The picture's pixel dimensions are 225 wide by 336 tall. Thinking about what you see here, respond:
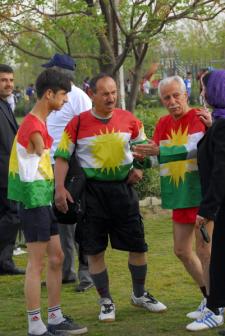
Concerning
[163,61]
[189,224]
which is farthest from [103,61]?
[163,61]

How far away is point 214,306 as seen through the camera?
17.8 feet

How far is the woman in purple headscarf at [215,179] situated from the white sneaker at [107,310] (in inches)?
36.7

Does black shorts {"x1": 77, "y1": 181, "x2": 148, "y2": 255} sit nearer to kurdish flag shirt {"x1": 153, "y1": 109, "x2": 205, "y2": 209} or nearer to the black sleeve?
kurdish flag shirt {"x1": 153, "y1": 109, "x2": 205, "y2": 209}

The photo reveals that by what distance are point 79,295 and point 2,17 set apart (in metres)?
5.93

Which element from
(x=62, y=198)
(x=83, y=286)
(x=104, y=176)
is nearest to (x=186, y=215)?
(x=104, y=176)

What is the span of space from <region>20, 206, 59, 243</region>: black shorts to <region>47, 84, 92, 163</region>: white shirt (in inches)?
68.3

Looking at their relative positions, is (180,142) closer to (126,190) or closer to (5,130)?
(126,190)

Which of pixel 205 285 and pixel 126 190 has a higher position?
pixel 126 190

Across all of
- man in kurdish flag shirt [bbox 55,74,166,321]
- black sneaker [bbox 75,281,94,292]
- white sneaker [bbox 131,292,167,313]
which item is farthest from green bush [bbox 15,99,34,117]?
man in kurdish flag shirt [bbox 55,74,166,321]

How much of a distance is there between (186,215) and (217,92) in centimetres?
104

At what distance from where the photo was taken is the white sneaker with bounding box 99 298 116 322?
240 inches

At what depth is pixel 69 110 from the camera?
723 centimetres

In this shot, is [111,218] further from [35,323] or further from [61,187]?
[35,323]

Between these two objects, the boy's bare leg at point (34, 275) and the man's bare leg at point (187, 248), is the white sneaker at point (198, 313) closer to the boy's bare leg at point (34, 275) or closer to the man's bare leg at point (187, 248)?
the man's bare leg at point (187, 248)
